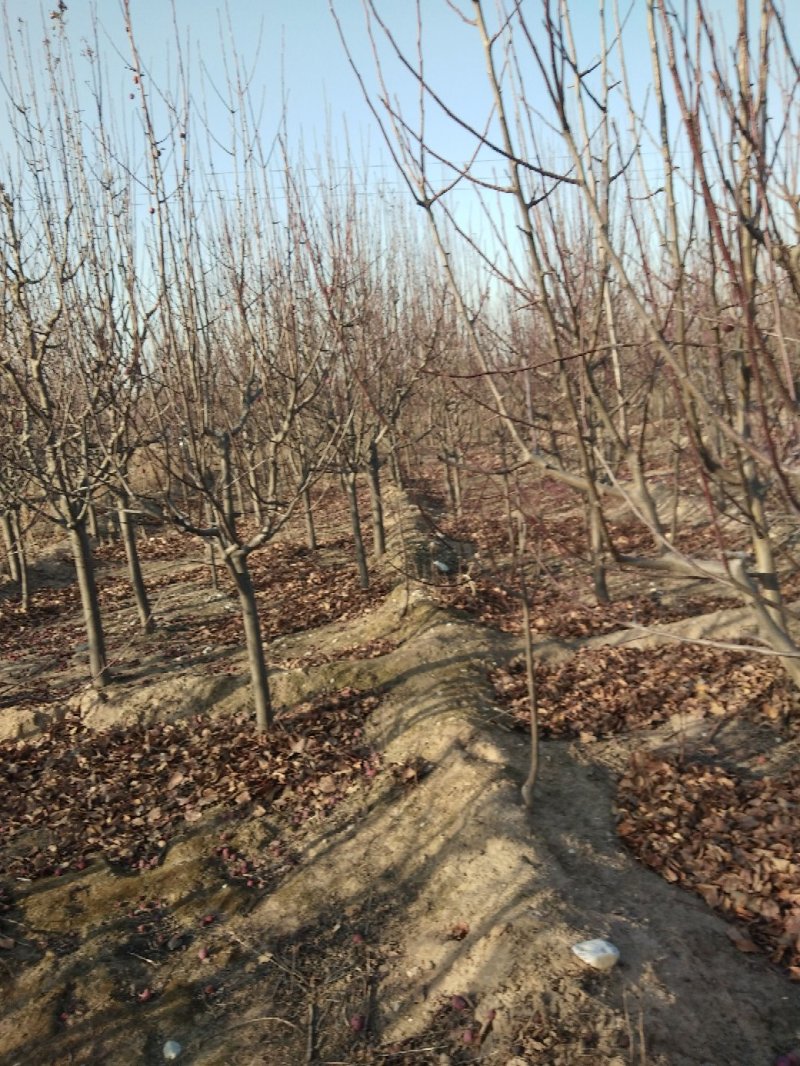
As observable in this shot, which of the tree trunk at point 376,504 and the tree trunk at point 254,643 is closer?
the tree trunk at point 254,643

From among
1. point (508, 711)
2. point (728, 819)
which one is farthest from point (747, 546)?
point (728, 819)

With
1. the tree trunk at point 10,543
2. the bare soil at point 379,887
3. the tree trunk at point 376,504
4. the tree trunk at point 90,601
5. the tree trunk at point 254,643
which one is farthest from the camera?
the tree trunk at point 10,543

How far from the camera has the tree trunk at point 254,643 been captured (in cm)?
531

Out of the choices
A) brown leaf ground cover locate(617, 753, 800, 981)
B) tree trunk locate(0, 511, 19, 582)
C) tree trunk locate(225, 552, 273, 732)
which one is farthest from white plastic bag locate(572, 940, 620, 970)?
tree trunk locate(0, 511, 19, 582)

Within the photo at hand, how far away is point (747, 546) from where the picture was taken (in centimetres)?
857

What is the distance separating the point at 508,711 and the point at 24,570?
760 centimetres

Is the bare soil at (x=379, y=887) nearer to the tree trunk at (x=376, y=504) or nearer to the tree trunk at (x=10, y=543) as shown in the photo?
the tree trunk at (x=376, y=504)

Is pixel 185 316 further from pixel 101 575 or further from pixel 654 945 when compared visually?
pixel 101 575

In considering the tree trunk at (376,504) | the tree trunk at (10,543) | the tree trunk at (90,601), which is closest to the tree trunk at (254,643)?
the tree trunk at (90,601)

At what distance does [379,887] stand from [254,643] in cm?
204

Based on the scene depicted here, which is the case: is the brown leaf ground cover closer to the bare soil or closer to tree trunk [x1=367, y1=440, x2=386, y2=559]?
the bare soil

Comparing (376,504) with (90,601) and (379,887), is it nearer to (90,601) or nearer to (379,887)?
(90,601)

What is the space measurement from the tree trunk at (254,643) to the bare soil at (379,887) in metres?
0.21

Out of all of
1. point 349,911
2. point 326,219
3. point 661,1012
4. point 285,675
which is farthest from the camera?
point 326,219
